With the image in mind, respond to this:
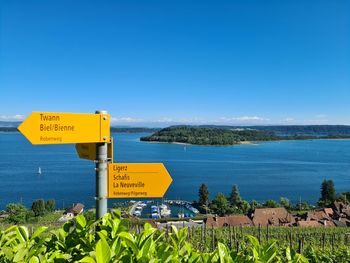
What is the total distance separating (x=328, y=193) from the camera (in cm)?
4294

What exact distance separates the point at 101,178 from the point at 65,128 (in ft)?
1.19

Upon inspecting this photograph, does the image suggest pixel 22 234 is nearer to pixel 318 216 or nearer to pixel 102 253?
pixel 102 253

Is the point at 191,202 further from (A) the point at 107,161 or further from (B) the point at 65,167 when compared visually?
(A) the point at 107,161

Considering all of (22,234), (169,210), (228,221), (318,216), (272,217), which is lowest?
(169,210)

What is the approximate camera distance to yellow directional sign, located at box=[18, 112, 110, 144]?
2.04 m

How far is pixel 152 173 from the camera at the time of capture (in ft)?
7.66

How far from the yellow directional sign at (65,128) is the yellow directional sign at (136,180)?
8.4 inches

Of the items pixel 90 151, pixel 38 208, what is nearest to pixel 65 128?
pixel 90 151

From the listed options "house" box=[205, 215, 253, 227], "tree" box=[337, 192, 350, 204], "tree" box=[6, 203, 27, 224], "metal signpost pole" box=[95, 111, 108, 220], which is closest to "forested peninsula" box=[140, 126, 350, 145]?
"tree" box=[337, 192, 350, 204]

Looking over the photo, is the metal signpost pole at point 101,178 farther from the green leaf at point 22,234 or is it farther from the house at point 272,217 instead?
the house at point 272,217

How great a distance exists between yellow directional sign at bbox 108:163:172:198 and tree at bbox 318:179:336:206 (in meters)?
44.2

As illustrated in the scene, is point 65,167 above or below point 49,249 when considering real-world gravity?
below

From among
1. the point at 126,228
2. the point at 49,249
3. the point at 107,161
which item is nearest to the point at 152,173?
the point at 107,161

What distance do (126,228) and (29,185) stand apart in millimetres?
56628
